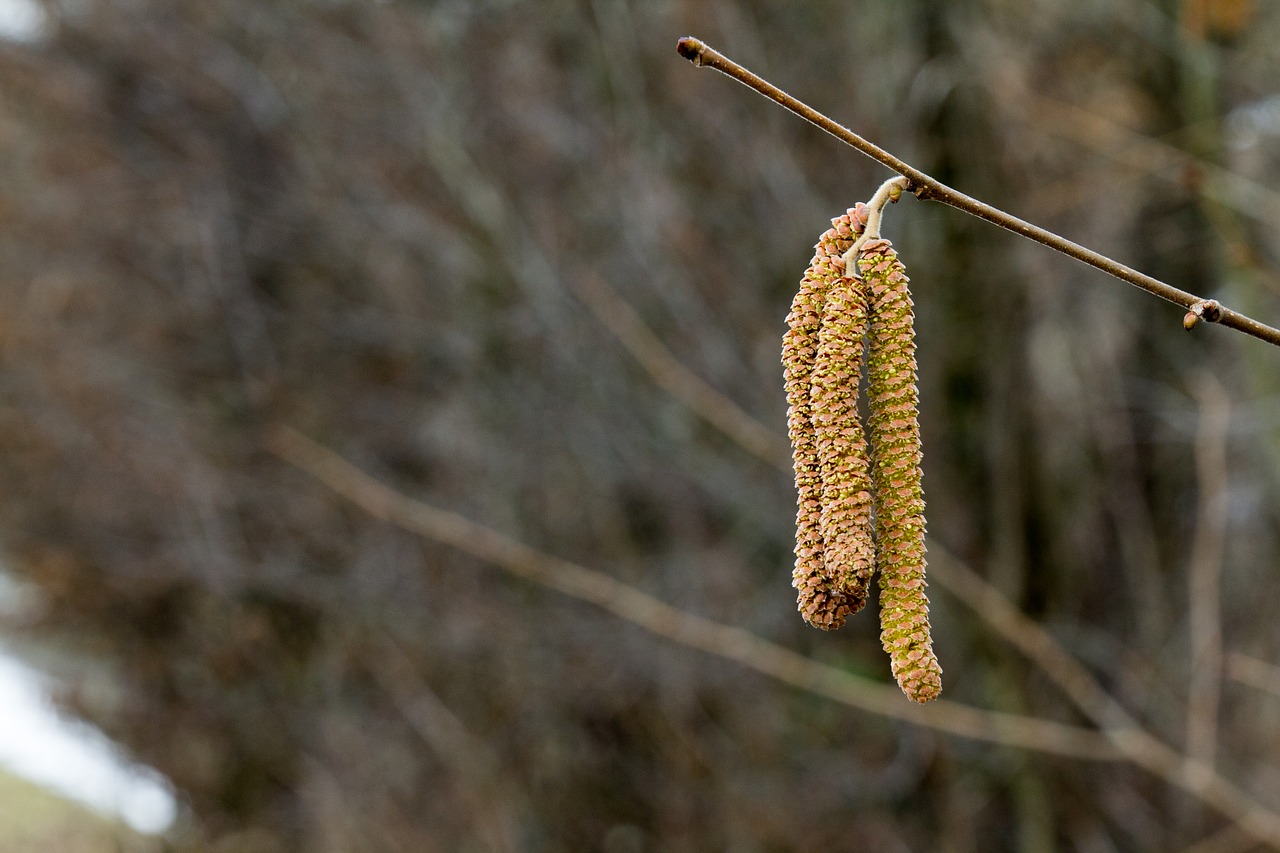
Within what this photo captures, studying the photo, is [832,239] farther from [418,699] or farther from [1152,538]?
[418,699]

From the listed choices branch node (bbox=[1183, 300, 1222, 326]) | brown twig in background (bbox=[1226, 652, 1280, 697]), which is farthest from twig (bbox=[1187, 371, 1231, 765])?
branch node (bbox=[1183, 300, 1222, 326])

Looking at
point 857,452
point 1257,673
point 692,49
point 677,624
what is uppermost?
point 692,49

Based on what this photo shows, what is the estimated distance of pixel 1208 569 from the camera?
167 inches

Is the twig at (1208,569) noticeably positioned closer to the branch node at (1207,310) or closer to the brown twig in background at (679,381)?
the brown twig in background at (679,381)

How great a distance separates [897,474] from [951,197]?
0.26 m

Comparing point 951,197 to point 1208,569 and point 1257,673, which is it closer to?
point 1257,673

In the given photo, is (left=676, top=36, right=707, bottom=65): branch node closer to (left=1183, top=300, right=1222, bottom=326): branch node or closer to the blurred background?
(left=1183, top=300, right=1222, bottom=326): branch node

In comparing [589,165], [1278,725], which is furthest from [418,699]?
[1278,725]

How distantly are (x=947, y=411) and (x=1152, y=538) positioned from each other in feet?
3.59

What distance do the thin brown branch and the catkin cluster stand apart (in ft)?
10.9

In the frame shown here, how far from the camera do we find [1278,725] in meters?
5.40

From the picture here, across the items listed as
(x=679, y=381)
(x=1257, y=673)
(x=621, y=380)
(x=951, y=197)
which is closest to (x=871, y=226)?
(x=951, y=197)

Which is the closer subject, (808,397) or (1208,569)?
(808,397)

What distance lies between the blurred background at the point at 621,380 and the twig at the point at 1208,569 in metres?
0.03
